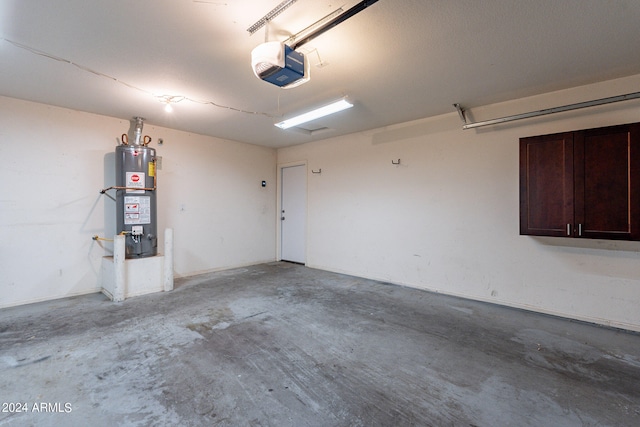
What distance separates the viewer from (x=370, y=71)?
107 inches

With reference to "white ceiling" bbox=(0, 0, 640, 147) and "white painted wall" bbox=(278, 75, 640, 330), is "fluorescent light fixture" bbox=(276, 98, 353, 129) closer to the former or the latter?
"white ceiling" bbox=(0, 0, 640, 147)

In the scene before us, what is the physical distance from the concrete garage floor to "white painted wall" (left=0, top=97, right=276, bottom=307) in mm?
520

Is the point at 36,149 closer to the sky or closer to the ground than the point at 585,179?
closer to the sky

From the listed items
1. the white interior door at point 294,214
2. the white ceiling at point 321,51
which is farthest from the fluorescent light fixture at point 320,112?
the white interior door at point 294,214

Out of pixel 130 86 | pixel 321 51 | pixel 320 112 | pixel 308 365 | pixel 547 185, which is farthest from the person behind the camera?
pixel 320 112

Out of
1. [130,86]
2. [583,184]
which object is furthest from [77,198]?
[583,184]

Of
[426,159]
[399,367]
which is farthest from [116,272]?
[426,159]

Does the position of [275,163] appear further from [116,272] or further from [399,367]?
[399,367]

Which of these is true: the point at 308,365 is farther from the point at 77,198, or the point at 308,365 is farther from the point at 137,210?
the point at 77,198

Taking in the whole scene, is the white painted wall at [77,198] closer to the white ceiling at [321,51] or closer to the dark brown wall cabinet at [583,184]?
the white ceiling at [321,51]

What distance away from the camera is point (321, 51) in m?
2.36

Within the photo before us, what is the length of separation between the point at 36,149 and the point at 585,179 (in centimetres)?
631

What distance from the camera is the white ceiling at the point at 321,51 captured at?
1.88m

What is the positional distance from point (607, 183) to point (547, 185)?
443 millimetres
